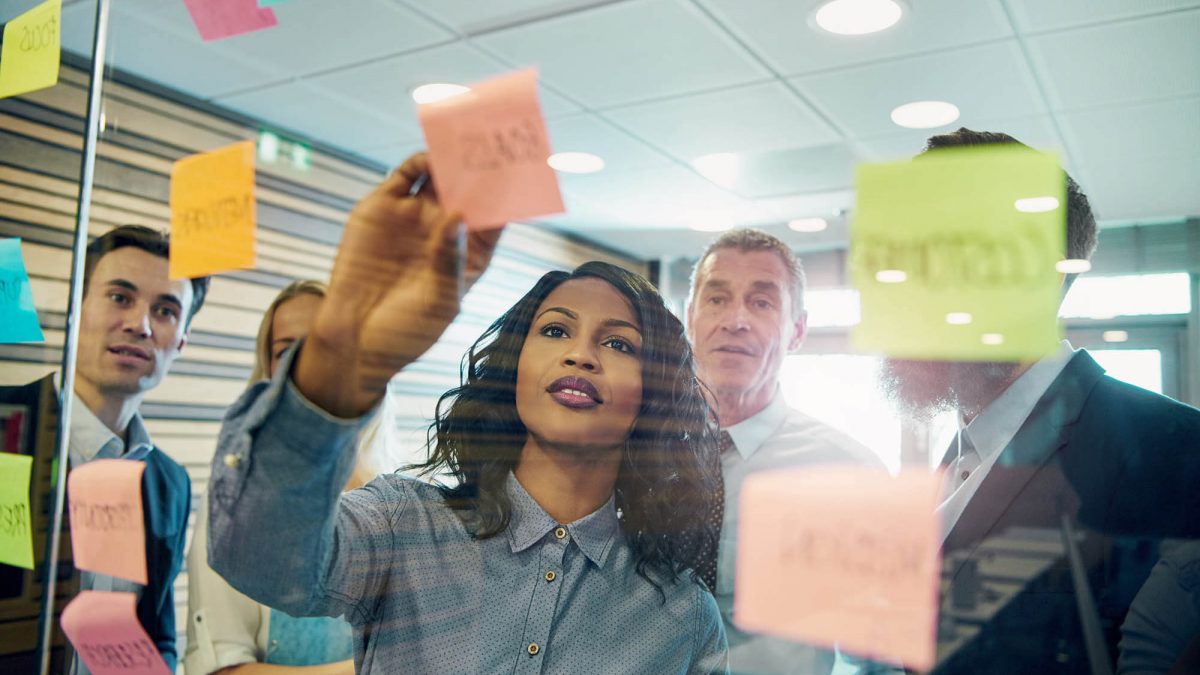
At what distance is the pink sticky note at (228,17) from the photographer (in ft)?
2.98

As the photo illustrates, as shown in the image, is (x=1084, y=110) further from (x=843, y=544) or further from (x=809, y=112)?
(x=843, y=544)

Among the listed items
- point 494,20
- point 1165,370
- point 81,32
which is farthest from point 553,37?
point 81,32

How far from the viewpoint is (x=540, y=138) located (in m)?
0.65

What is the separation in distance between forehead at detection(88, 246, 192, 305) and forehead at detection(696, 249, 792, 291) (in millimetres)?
617

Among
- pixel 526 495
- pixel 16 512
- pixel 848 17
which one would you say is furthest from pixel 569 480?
pixel 16 512

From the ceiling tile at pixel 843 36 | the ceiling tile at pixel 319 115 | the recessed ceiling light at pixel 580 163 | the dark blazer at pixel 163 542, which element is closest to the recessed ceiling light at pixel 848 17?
the ceiling tile at pixel 843 36

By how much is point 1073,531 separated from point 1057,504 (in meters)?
0.02

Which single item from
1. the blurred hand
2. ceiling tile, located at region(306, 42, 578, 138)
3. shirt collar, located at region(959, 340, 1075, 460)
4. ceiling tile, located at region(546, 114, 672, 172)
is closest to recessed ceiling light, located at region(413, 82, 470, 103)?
ceiling tile, located at region(306, 42, 578, 138)

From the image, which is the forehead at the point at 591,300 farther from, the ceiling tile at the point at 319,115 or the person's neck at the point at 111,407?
the person's neck at the point at 111,407

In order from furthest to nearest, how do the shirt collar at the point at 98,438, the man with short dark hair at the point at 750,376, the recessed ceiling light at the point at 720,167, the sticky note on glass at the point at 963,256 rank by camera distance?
1. the shirt collar at the point at 98,438
2. the recessed ceiling light at the point at 720,167
3. the man with short dark hair at the point at 750,376
4. the sticky note on glass at the point at 963,256

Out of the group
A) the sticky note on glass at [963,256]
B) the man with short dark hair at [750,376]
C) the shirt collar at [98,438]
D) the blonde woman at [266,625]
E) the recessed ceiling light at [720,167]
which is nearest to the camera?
the sticky note on glass at [963,256]

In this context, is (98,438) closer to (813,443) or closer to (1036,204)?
(813,443)

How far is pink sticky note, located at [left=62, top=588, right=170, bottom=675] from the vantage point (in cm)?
96

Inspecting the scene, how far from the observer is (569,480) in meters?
0.76
